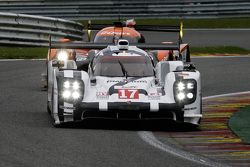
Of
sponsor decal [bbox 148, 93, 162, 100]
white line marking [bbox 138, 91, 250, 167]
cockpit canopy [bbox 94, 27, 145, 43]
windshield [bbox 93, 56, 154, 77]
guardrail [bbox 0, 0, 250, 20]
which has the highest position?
windshield [bbox 93, 56, 154, 77]

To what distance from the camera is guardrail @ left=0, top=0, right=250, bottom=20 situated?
3488 centimetres

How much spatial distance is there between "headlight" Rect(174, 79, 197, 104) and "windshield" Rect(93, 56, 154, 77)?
101 centimetres

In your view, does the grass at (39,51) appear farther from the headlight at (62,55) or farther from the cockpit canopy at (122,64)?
the cockpit canopy at (122,64)

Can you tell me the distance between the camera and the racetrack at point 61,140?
934 cm

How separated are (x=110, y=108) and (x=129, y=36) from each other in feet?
26.1

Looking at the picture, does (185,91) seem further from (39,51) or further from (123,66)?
(39,51)

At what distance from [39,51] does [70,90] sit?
12976 millimetres

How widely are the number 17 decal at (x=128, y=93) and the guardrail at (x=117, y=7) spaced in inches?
893

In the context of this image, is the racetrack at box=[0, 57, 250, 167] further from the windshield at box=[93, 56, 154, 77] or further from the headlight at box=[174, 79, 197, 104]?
the windshield at box=[93, 56, 154, 77]

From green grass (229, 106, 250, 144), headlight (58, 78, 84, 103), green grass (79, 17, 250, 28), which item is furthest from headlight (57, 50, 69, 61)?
green grass (79, 17, 250, 28)

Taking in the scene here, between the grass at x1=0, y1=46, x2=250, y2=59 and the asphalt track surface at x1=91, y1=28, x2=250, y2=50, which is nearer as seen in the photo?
the grass at x1=0, y1=46, x2=250, y2=59

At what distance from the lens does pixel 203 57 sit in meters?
24.2

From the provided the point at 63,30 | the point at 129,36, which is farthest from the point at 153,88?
the point at 63,30

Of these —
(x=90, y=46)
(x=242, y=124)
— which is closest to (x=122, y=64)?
(x=90, y=46)
